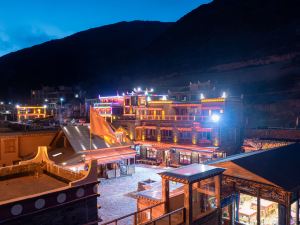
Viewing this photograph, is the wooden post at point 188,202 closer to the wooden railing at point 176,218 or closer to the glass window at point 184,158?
the wooden railing at point 176,218

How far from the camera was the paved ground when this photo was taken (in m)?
17.3

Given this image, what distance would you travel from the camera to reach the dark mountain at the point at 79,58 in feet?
375

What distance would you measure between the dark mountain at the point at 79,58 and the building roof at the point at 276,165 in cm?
8035

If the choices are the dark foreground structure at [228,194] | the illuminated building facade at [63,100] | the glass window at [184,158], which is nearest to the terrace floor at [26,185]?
the dark foreground structure at [228,194]

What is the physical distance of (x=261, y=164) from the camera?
13594mm

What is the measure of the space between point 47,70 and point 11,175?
124 metres

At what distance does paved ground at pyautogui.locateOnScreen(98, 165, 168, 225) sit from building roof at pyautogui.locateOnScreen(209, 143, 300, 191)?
746 centimetres

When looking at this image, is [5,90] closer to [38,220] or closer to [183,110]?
[183,110]

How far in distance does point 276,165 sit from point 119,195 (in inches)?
477

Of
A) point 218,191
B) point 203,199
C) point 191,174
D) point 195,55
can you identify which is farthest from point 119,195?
point 195,55

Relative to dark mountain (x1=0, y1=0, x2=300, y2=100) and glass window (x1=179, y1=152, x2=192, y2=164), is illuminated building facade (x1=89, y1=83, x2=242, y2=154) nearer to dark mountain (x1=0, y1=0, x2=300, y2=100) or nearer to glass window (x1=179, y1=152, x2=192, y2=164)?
glass window (x1=179, y1=152, x2=192, y2=164)

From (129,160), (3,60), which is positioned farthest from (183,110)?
(3,60)

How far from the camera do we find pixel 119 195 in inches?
817

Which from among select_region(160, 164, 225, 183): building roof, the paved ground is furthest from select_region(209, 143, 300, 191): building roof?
the paved ground
